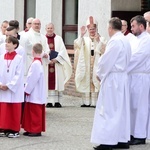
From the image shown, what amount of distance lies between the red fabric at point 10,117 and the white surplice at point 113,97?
5.54 ft

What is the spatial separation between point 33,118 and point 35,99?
0.32 meters

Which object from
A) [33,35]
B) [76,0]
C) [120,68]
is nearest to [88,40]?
[33,35]

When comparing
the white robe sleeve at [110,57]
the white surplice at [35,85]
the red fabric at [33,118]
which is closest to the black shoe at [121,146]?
the white robe sleeve at [110,57]

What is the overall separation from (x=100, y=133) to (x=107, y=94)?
575 mm

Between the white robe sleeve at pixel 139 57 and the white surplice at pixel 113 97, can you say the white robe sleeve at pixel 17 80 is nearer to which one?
the white surplice at pixel 113 97

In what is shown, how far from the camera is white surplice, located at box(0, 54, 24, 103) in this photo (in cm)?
1194

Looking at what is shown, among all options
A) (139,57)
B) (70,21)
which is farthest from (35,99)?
(70,21)

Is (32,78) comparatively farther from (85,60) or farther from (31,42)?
(85,60)

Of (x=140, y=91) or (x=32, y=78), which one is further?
(x=32, y=78)

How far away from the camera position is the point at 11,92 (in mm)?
11984

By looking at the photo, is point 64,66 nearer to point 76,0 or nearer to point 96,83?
point 96,83

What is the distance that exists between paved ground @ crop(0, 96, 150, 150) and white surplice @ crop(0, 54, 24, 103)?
65cm

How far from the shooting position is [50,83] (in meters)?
17.1

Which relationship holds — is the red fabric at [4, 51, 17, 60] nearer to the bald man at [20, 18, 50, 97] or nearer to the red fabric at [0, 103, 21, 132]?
the red fabric at [0, 103, 21, 132]
